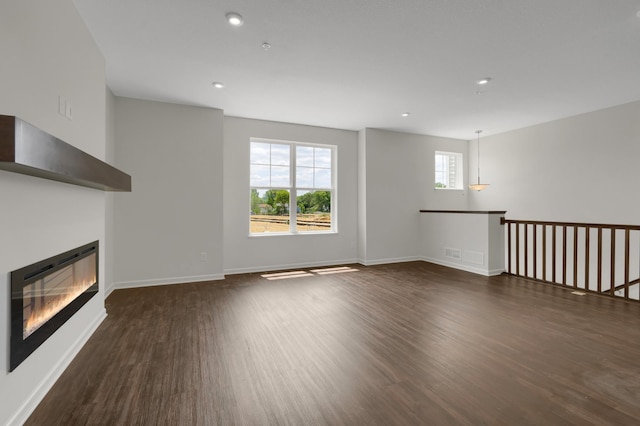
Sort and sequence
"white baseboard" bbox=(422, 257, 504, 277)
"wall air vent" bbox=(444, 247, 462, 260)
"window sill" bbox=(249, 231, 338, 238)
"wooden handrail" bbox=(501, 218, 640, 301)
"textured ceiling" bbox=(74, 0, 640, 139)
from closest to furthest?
"textured ceiling" bbox=(74, 0, 640, 139)
"wooden handrail" bbox=(501, 218, 640, 301)
"white baseboard" bbox=(422, 257, 504, 277)
"window sill" bbox=(249, 231, 338, 238)
"wall air vent" bbox=(444, 247, 462, 260)

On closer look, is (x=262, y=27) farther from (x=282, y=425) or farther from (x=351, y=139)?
(x=351, y=139)

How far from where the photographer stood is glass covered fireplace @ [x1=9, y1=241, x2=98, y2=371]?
1.59 metres

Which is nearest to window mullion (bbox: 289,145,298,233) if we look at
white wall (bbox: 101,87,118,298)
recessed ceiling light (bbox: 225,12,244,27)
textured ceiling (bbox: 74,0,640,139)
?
textured ceiling (bbox: 74,0,640,139)

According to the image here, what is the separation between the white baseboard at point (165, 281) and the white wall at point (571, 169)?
5903 mm

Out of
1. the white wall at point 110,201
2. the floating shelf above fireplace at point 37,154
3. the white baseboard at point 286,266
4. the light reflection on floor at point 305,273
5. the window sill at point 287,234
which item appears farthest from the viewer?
the window sill at point 287,234

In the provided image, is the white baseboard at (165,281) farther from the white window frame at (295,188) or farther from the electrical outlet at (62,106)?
the electrical outlet at (62,106)

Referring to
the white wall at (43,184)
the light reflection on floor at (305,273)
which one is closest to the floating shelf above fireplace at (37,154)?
the white wall at (43,184)

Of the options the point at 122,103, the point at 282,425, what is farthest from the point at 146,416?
the point at 122,103

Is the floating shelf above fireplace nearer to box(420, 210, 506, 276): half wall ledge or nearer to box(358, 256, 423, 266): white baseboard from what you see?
box(358, 256, 423, 266): white baseboard

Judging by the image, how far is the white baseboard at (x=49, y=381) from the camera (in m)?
1.61

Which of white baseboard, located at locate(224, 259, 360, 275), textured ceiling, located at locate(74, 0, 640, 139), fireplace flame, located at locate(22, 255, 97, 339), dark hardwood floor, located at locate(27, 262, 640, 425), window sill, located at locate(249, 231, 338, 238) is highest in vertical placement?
textured ceiling, located at locate(74, 0, 640, 139)

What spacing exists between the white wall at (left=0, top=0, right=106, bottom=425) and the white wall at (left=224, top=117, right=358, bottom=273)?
239cm

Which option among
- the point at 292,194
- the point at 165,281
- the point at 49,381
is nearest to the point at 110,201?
the point at 165,281

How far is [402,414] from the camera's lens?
1658 mm
